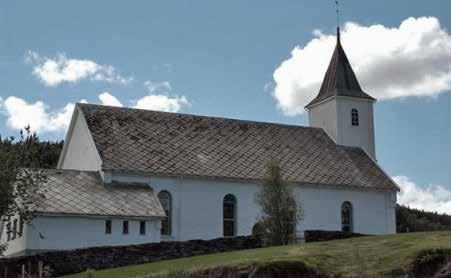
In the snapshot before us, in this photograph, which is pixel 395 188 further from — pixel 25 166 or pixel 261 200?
pixel 25 166

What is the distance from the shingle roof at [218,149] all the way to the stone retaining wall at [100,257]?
371 inches

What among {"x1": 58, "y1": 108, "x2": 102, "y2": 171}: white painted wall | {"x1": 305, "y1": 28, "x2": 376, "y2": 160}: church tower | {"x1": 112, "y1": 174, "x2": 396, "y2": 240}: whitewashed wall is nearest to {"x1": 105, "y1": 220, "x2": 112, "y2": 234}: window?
{"x1": 112, "y1": 174, "x2": 396, "y2": 240}: whitewashed wall

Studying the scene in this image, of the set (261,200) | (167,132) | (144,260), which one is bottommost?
(144,260)

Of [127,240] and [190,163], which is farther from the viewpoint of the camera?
→ [190,163]

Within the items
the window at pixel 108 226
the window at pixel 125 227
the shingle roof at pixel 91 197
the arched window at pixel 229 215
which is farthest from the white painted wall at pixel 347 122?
the window at pixel 108 226

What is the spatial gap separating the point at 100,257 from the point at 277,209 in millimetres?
9282

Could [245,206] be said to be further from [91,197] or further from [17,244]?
[17,244]

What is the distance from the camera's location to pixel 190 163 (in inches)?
1720

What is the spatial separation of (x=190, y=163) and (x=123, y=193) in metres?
5.71

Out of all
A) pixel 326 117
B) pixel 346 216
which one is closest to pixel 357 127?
pixel 326 117

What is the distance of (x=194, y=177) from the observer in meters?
42.8

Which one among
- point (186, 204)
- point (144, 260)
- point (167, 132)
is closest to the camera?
point (144, 260)

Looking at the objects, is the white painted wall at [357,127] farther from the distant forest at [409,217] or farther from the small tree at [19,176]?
the small tree at [19,176]

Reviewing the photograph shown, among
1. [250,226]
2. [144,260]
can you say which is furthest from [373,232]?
[144,260]
